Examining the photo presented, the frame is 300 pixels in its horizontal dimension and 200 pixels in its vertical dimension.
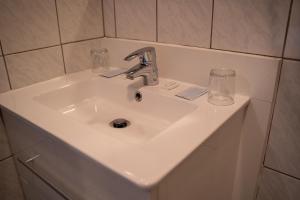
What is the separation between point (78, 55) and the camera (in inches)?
40.7

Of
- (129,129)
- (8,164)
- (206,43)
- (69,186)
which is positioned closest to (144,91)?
(129,129)

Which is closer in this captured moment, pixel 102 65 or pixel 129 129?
pixel 129 129

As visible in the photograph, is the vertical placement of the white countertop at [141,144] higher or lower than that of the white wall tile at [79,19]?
lower

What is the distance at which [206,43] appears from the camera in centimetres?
81

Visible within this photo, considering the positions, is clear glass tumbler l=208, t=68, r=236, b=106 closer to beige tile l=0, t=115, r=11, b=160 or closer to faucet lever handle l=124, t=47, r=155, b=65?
faucet lever handle l=124, t=47, r=155, b=65

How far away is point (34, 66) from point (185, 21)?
0.55 m

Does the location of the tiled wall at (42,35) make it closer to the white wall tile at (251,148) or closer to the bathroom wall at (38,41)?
the bathroom wall at (38,41)

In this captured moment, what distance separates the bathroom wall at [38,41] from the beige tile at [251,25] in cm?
53

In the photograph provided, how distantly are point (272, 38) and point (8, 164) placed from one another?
0.96 metres

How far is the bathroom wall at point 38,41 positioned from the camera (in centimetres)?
82

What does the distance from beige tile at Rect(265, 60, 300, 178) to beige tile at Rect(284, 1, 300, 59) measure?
2 centimetres

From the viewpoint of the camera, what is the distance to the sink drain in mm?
840

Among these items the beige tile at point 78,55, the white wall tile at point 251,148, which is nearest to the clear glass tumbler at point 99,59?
the beige tile at point 78,55

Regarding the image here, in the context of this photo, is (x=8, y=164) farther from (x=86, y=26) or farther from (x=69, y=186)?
(x=86, y=26)
